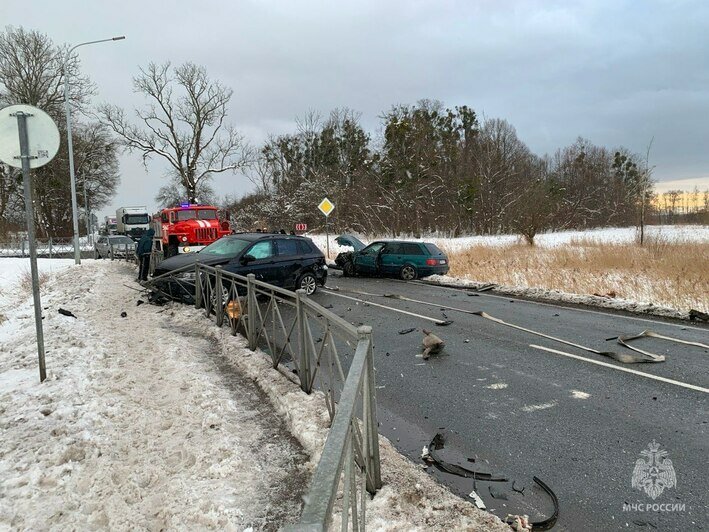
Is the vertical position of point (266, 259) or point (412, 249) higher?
point (266, 259)

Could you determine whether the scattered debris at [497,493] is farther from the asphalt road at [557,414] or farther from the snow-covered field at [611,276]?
the snow-covered field at [611,276]

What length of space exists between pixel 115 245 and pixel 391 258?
20.8m

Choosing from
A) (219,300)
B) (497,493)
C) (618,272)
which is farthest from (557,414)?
(618,272)

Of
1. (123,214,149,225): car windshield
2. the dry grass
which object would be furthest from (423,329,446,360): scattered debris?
(123,214,149,225): car windshield

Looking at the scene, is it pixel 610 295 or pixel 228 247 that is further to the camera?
pixel 610 295

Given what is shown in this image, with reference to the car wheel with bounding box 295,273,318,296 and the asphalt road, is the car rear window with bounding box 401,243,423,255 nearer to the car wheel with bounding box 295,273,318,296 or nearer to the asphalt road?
the car wheel with bounding box 295,273,318,296

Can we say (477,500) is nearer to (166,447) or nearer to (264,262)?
(166,447)

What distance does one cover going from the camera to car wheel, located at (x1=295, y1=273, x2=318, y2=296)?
41.2ft

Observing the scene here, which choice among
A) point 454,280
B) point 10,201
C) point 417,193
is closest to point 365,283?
point 454,280

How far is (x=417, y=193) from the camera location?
49.4m

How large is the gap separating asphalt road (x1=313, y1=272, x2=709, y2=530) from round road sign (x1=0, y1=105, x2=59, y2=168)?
4913 mm

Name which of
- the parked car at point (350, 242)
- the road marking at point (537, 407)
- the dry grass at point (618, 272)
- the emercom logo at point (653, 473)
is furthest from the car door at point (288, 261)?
the emercom logo at point (653, 473)

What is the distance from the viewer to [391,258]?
17703 mm

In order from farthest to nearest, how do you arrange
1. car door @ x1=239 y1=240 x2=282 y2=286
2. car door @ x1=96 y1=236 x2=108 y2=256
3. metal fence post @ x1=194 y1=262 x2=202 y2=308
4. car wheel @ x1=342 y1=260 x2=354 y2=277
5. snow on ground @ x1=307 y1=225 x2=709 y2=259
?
car door @ x1=96 y1=236 x2=108 y2=256, snow on ground @ x1=307 y1=225 x2=709 y2=259, car wheel @ x1=342 y1=260 x2=354 y2=277, car door @ x1=239 y1=240 x2=282 y2=286, metal fence post @ x1=194 y1=262 x2=202 y2=308
